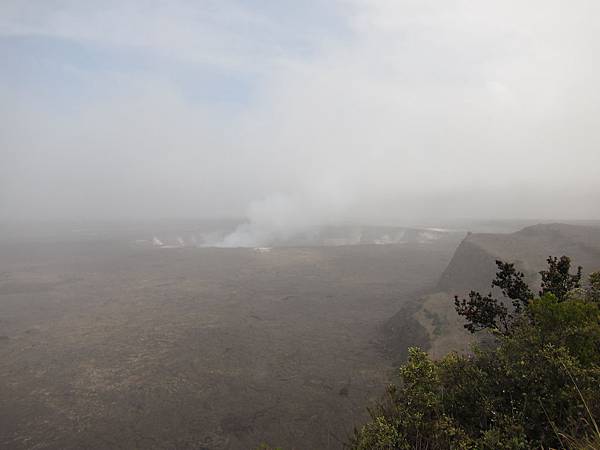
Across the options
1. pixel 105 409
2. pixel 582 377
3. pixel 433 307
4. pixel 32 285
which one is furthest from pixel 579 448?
pixel 32 285

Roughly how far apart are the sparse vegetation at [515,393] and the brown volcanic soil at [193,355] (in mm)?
11771

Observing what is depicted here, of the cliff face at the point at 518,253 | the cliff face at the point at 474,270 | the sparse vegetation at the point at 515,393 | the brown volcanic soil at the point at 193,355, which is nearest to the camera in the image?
the sparse vegetation at the point at 515,393

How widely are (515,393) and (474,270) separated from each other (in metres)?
34.0

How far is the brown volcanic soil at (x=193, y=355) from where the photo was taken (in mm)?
19406

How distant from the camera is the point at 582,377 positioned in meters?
6.98

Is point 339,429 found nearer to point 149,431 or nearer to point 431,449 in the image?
point 149,431

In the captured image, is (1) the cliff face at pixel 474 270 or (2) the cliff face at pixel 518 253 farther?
(2) the cliff face at pixel 518 253

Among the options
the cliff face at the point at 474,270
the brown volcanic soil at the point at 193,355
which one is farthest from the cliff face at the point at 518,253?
the brown volcanic soil at the point at 193,355

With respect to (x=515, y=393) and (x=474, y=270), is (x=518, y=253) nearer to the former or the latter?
(x=474, y=270)

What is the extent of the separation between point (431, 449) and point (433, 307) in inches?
990

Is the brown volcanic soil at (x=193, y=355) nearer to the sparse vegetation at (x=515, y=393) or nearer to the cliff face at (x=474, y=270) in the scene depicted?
the cliff face at (x=474, y=270)

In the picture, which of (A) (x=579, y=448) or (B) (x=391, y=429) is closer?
(A) (x=579, y=448)

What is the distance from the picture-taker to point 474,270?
3856cm

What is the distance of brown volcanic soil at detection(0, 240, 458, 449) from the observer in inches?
764
